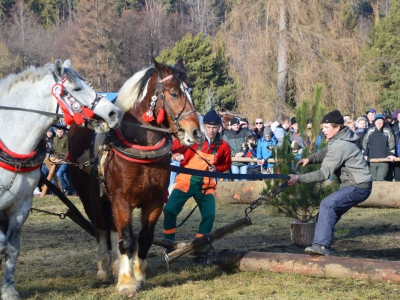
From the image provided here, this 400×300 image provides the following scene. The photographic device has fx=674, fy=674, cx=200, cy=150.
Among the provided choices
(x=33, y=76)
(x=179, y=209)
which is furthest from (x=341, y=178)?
(x=33, y=76)

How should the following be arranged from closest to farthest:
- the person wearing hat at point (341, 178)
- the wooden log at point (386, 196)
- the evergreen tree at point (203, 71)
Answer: the person wearing hat at point (341, 178) → the wooden log at point (386, 196) → the evergreen tree at point (203, 71)

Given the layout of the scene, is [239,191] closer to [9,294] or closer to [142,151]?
[142,151]

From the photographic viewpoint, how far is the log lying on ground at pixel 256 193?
13.0 m

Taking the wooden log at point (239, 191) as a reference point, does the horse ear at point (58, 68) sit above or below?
above

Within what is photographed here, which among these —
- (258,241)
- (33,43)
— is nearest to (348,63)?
(258,241)

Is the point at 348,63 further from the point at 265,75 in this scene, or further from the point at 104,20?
the point at 104,20

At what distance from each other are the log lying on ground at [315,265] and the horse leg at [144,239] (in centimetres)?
101

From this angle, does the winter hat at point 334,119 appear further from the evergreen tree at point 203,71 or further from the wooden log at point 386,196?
the evergreen tree at point 203,71

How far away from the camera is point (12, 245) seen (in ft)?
19.6

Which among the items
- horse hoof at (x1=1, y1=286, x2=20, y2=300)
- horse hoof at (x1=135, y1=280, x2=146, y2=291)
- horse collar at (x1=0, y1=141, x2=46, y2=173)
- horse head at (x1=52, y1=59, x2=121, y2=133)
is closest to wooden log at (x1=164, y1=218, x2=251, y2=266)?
horse hoof at (x1=135, y1=280, x2=146, y2=291)

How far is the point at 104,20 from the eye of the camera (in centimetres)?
4669

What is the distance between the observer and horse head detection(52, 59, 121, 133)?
5.83m

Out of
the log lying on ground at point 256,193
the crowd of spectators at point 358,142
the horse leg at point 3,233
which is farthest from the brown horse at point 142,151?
the crowd of spectators at point 358,142

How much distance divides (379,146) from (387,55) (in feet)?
77.8
